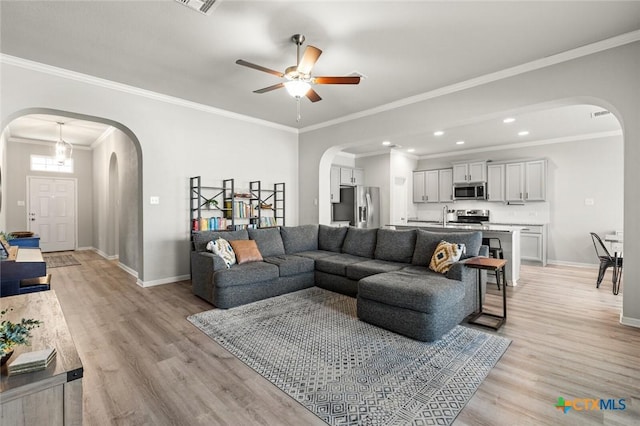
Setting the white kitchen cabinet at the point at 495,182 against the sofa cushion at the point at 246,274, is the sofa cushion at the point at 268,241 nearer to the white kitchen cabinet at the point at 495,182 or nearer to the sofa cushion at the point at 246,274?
the sofa cushion at the point at 246,274

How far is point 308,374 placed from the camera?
86.6 inches

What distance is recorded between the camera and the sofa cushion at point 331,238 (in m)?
5.07

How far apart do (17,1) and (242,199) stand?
3693 mm

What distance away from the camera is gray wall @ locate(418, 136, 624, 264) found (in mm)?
6074

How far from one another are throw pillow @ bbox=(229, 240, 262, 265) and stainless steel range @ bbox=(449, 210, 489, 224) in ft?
18.5

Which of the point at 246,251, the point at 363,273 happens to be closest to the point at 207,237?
the point at 246,251

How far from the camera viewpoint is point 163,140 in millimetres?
4734

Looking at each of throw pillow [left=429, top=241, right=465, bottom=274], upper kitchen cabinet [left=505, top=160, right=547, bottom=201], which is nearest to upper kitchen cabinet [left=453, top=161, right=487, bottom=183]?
upper kitchen cabinet [left=505, top=160, right=547, bottom=201]

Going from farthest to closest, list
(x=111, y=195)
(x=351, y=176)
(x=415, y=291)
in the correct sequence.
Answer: (x=351, y=176)
(x=111, y=195)
(x=415, y=291)

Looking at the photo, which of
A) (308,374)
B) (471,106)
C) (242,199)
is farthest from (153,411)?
(471,106)

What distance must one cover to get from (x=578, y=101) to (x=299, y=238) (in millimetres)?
4025

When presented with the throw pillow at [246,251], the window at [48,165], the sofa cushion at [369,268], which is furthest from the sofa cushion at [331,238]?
the window at [48,165]

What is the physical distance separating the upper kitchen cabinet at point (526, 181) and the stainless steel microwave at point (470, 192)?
511 mm

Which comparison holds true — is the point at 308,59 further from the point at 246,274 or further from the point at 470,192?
the point at 470,192
